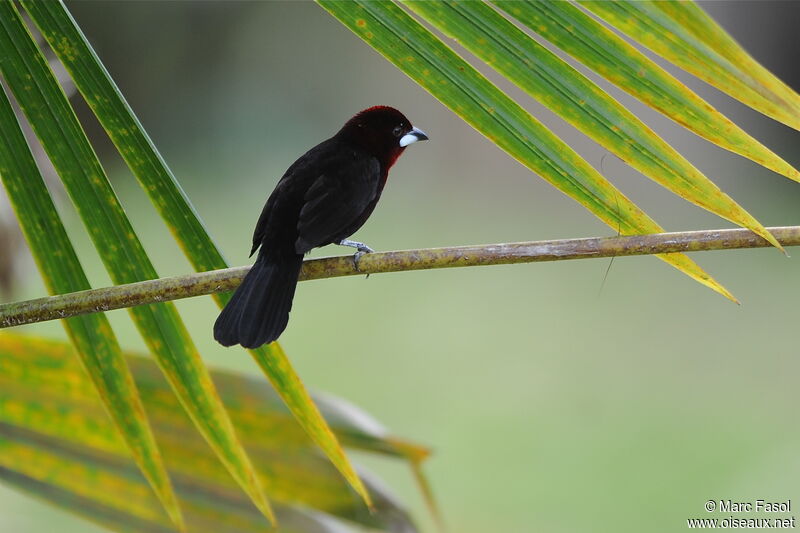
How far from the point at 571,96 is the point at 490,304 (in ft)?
14.6

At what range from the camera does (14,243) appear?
2.17 metres

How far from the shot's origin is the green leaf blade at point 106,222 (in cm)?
94

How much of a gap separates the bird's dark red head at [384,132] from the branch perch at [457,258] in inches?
35.7

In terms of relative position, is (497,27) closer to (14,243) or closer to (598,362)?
(14,243)

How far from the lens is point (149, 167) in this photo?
95 cm

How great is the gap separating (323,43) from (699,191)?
6137 millimetres

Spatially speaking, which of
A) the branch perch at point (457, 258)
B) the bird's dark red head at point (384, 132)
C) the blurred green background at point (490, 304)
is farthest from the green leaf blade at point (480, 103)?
the blurred green background at point (490, 304)

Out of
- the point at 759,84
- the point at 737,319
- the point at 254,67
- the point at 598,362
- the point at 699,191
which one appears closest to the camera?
the point at 759,84

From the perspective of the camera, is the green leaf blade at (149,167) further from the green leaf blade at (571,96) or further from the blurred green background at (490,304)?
the blurred green background at (490,304)

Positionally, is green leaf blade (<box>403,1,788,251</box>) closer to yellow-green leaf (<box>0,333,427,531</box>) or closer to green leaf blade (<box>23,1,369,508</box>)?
green leaf blade (<box>23,1,369,508</box>)

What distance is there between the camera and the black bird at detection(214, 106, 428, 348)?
1179 millimetres

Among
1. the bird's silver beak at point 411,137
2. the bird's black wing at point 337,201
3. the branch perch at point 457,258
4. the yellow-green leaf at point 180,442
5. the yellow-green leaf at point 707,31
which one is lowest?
the yellow-green leaf at point 180,442

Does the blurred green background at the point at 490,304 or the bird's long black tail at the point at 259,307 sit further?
the blurred green background at the point at 490,304

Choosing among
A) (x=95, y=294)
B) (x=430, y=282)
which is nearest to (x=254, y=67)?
(x=430, y=282)
